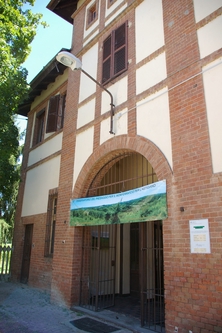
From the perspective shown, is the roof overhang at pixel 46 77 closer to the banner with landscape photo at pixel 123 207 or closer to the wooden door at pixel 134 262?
the banner with landscape photo at pixel 123 207

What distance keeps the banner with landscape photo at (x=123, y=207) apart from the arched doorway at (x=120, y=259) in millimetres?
285

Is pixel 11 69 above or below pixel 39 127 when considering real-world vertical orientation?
above

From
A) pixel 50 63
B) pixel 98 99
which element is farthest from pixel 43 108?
pixel 98 99

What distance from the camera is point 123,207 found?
5902 millimetres

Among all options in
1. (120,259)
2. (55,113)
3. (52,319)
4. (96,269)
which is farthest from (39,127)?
(52,319)

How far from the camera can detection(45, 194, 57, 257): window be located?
30.2ft

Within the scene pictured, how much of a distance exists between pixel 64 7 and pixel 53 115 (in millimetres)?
4273

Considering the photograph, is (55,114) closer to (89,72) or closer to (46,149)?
(46,149)

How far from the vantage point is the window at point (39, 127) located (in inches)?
476


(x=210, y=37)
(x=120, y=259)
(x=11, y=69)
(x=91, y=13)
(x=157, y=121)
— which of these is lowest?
(x=120, y=259)

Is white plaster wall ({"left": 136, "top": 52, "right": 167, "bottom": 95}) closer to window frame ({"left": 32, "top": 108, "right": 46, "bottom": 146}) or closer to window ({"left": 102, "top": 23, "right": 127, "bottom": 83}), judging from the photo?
window ({"left": 102, "top": 23, "right": 127, "bottom": 83})

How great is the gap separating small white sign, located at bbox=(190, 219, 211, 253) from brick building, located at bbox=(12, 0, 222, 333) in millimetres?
16

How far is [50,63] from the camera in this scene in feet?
34.7

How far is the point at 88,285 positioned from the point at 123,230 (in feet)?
8.21
